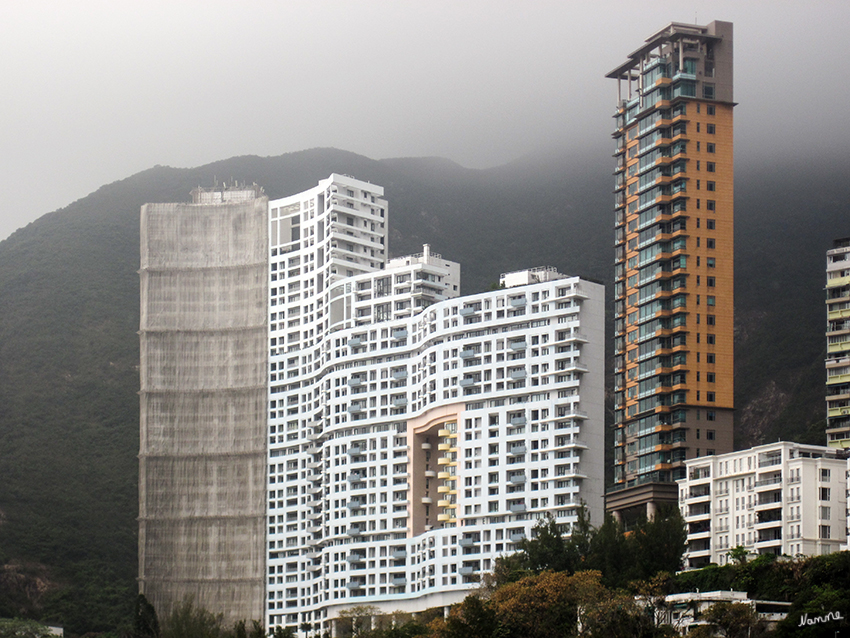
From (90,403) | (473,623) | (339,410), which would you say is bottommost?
(473,623)

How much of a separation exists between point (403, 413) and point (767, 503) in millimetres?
43403

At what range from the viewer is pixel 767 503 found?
4461 inches

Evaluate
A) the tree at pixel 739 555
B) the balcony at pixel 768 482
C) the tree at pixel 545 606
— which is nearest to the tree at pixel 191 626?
the tree at pixel 545 606

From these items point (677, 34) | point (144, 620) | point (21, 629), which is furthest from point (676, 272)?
point (21, 629)

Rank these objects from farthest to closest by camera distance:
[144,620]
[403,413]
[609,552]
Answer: [403,413], [144,620], [609,552]

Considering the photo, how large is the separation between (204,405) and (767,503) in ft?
233

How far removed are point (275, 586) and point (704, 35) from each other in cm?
7108

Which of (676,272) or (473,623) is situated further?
(676,272)

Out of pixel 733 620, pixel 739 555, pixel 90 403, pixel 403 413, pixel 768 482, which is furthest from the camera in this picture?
pixel 90 403

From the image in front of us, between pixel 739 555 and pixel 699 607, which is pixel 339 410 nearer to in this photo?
pixel 739 555

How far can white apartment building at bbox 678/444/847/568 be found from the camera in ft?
362

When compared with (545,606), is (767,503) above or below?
above

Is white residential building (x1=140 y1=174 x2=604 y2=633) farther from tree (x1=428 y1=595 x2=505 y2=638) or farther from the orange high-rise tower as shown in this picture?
tree (x1=428 y1=595 x2=505 y2=638)

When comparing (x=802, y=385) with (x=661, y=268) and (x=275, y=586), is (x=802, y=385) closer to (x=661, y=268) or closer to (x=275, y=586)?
(x=661, y=268)
